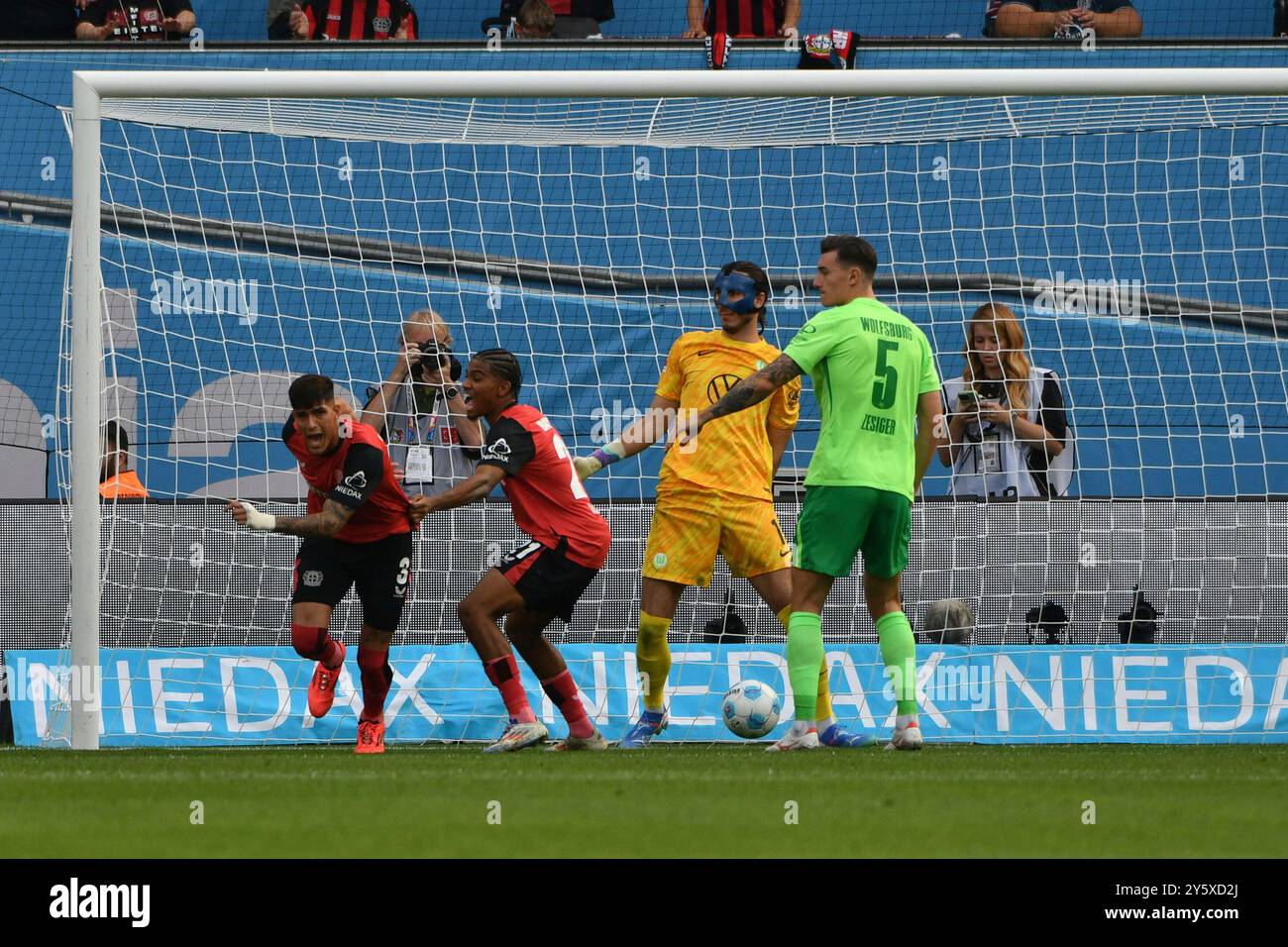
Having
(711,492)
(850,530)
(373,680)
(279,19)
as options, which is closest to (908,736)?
(850,530)

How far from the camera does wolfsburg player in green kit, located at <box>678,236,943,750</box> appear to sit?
23.7 feet

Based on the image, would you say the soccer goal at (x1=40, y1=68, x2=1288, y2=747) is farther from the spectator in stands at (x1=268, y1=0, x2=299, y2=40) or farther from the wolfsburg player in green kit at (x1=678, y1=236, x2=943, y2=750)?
the wolfsburg player in green kit at (x1=678, y1=236, x2=943, y2=750)

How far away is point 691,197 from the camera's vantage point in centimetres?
1262

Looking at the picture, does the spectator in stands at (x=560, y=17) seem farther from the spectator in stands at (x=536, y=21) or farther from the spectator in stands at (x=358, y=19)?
the spectator in stands at (x=358, y=19)

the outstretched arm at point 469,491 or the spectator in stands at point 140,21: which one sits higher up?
the spectator in stands at point 140,21

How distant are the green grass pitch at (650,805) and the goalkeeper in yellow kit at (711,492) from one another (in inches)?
38.9

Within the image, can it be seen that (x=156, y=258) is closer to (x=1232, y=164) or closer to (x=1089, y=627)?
(x=1089, y=627)

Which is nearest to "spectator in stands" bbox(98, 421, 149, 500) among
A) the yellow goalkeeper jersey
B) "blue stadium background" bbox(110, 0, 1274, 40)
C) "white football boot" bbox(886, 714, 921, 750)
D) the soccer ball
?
the yellow goalkeeper jersey

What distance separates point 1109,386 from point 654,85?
4447 millimetres

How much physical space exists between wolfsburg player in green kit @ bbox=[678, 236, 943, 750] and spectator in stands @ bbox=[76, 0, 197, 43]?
8030 millimetres

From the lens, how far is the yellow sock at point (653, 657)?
8062 millimetres

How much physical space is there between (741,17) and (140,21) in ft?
14.9

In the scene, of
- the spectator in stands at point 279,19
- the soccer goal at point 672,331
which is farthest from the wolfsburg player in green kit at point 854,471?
the spectator in stands at point 279,19
